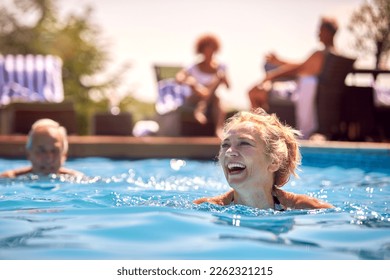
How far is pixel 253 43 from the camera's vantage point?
11.9 m

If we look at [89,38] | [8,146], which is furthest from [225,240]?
[89,38]

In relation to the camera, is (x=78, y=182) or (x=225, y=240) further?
(x=78, y=182)

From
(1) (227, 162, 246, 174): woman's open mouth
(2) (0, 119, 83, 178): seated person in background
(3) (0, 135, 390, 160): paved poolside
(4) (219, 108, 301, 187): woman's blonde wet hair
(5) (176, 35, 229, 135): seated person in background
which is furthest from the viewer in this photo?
(5) (176, 35, 229, 135): seated person in background

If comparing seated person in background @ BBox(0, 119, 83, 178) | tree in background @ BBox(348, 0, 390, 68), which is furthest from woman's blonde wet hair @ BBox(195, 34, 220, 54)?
seated person in background @ BBox(0, 119, 83, 178)

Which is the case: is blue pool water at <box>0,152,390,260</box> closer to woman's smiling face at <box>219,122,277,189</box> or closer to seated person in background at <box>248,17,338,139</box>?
woman's smiling face at <box>219,122,277,189</box>

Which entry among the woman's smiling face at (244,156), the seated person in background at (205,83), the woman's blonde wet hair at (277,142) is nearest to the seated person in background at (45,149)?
the woman's blonde wet hair at (277,142)

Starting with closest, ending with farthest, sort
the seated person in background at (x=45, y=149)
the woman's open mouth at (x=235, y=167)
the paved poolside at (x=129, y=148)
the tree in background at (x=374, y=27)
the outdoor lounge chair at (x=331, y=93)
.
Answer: the woman's open mouth at (x=235, y=167) → the seated person in background at (x=45, y=149) → the paved poolside at (x=129, y=148) → the outdoor lounge chair at (x=331, y=93) → the tree in background at (x=374, y=27)

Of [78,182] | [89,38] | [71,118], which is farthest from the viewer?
[89,38]

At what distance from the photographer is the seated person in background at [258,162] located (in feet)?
11.6

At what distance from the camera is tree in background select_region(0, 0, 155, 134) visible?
66.6ft

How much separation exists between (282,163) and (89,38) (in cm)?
1764

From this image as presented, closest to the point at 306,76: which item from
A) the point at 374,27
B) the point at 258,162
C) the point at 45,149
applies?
the point at 374,27

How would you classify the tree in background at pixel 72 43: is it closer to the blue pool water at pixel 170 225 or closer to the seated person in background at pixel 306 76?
the seated person in background at pixel 306 76
